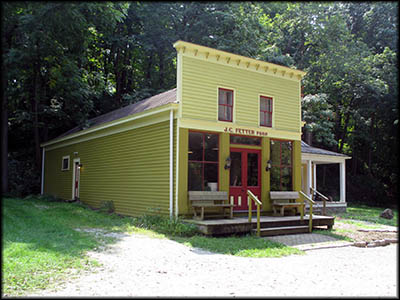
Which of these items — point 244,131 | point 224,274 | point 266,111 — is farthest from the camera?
point 266,111

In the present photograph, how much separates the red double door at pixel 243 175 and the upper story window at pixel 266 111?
1124mm

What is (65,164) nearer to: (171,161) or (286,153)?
(171,161)

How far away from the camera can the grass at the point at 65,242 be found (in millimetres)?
6016

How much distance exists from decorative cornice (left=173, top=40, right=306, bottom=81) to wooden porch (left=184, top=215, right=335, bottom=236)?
5.07 m

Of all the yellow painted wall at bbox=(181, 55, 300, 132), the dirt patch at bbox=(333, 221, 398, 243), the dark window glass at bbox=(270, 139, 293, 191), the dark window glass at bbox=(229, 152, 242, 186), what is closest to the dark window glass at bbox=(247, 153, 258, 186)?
the dark window glass at bbox=(229, 152, 242, 186)

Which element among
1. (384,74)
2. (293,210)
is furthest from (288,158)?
(384,74)

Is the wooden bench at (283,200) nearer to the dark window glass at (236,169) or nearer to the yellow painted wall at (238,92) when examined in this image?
the dark window glass at (236,169)

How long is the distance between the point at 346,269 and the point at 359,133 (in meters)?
24.3

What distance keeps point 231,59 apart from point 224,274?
7.89m

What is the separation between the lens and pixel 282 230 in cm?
1118

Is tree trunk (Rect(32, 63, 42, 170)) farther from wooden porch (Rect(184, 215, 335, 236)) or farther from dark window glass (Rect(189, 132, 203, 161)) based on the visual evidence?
wooden porch (Rect(184, 215, 335, 236))

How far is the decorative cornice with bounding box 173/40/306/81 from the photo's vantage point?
11.4 meters

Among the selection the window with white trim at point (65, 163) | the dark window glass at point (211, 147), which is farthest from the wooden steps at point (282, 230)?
the window with white trim at point (65, 163)

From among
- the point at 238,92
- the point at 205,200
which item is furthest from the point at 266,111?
the point at 205,200
